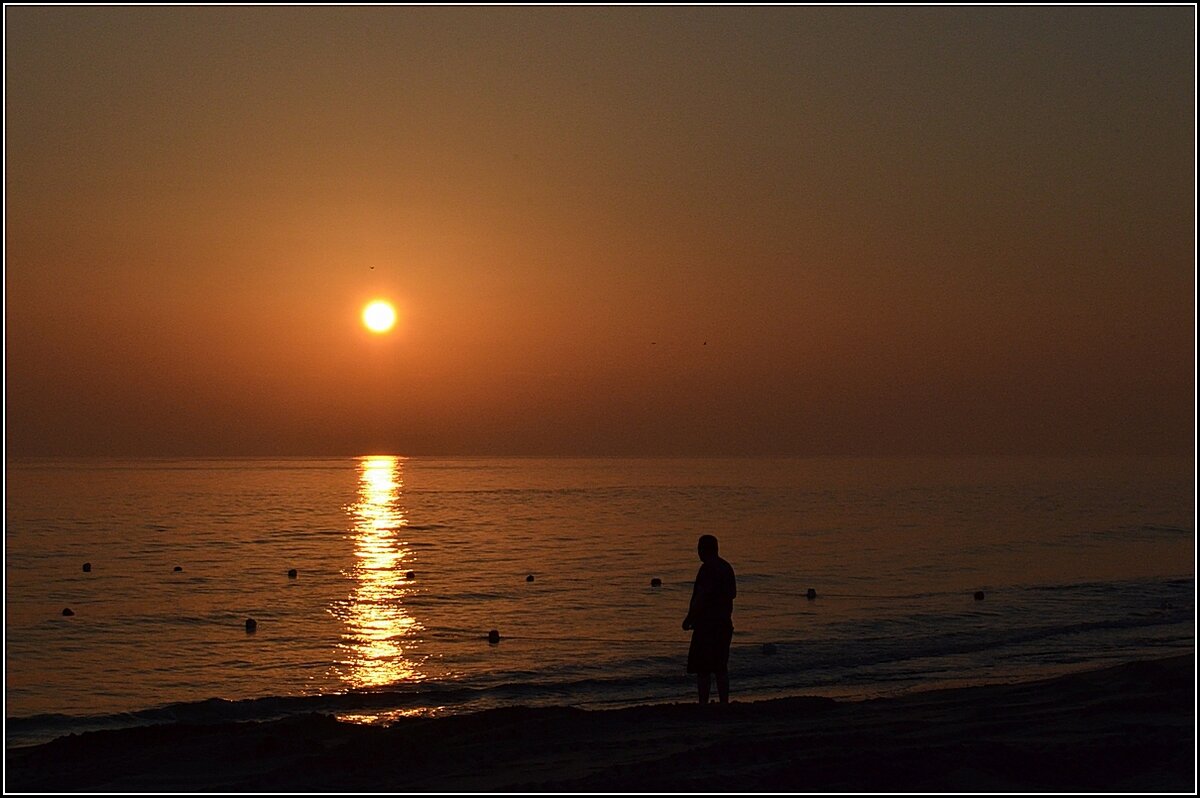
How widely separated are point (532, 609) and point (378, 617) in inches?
155

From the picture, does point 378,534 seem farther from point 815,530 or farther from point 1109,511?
point 1109,511

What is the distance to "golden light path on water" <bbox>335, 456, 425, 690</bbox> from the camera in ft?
67.8

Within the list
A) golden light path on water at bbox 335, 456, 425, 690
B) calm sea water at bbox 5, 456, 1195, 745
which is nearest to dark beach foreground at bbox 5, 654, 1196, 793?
calm sea water at bbox 5, 456, 1195, 745

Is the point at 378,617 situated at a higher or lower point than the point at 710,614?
lower

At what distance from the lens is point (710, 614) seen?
12.7 meters

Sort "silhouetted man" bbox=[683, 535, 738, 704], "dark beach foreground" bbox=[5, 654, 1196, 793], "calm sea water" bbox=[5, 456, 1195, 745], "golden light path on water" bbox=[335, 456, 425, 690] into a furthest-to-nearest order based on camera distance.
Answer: "golden light path on water" bbox=[335, 456, 425, 690] < "calm sea water" bbox=[5, 456, 1195, 745] < "silhouetted man" bbox=[683, 535, 738, 704] < "dark beach foreground" bbox=[5, 654, 1196, 793]

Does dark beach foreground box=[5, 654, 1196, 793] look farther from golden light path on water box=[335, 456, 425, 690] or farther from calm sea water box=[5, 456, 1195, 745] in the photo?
golden light path on water box=[335, 456, 425, 690]

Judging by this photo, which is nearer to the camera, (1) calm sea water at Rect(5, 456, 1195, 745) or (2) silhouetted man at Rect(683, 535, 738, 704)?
(2) silhouetted man at Rect(683, 535, 738, 704)

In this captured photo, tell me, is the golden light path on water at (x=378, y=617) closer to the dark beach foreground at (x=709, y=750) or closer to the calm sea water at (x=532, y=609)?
the calm sea water at (x=532, y=609)

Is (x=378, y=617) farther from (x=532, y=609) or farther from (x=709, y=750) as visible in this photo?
(x=709, y=750)

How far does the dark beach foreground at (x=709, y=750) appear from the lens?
8.97m

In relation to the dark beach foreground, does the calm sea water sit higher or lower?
lower

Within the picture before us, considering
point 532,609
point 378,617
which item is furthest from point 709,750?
point 532,609

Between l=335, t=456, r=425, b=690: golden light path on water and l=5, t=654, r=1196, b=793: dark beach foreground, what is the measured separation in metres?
7.58
